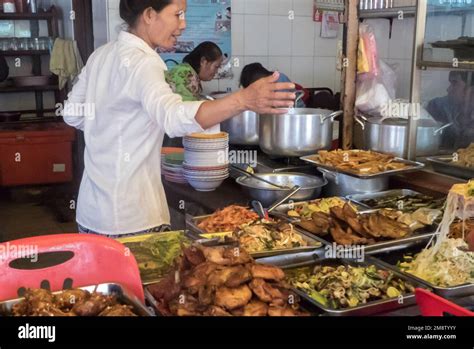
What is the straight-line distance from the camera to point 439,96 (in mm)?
3162

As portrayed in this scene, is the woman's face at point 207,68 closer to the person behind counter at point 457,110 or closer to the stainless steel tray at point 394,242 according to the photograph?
the person behind counter at point 457,110

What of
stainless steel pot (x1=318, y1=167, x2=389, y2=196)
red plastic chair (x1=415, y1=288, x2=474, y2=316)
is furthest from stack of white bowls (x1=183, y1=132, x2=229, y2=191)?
red plastic chair (x1=415, y1=288, x2=474, y2=316)

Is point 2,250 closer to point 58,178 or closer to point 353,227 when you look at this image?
point 353,227

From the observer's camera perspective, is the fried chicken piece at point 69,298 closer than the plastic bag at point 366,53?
Yes

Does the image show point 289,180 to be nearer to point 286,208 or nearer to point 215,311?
point 286,208

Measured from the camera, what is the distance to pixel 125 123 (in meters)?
2.23

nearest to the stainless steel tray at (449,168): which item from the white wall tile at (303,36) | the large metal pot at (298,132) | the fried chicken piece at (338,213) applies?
the large metal pot at (298,132)

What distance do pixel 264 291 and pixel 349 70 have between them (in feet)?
7.05

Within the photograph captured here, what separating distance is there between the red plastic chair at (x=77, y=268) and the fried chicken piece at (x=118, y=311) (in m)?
0.14

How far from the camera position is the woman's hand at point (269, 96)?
5.64 ft

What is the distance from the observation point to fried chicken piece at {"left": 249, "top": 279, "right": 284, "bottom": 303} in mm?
1339

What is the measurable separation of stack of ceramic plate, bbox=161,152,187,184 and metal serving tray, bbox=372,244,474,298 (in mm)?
1350
